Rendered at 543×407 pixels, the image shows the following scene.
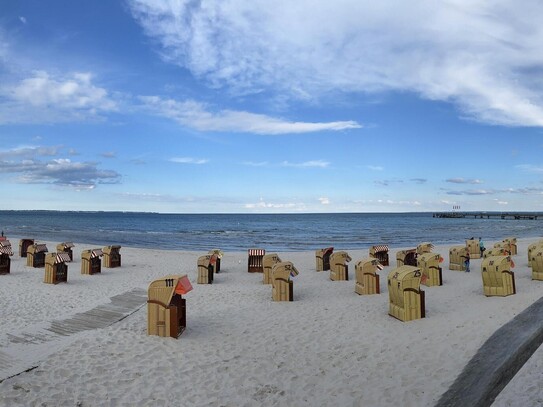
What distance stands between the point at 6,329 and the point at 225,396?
231 inches

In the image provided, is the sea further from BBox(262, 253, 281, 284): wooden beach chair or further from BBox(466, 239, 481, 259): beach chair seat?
BBox(262, 253, 281, 284): wooden beach chair

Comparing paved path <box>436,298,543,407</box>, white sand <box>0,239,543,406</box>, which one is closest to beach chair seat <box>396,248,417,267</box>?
white sand <box>0,239,543,406</box>

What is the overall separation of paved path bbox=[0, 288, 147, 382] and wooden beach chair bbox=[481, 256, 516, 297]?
10.2 meters

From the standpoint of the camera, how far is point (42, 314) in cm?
1062

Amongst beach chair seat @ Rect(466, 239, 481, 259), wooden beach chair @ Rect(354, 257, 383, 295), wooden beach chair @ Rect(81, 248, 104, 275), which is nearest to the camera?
wooden beach chair @ Rect(354, 257, 383, 295)

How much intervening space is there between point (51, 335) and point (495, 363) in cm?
849

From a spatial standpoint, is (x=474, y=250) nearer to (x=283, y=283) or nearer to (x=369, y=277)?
(x=369, y=277)

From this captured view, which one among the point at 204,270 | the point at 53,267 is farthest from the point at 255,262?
the point at 53,267

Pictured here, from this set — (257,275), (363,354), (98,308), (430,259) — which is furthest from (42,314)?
(430,259)

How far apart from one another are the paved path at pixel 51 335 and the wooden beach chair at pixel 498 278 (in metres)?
10.2

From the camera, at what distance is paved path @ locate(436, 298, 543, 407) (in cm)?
546

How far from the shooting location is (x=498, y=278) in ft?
39.4

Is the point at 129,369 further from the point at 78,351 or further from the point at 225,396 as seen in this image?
the point at 225,396

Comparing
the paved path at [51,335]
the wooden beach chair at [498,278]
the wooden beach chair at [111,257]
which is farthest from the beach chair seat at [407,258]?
the wooden beach chair at [111,257]
